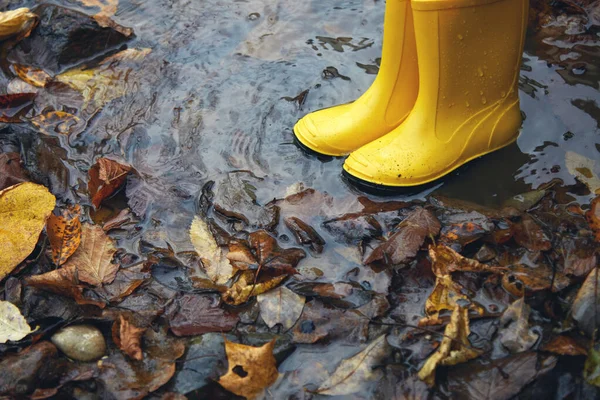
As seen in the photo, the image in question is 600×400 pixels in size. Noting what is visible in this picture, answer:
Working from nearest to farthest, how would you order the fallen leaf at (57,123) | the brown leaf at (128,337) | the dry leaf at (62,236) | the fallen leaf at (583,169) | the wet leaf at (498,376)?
1. the wet leaf at (498,376)
2. the brown leaf at (128,337)
3. the dry leaf at (62,236)
4. the fallen leaf at (583,169)
5. the fallen leaf at (57,123)

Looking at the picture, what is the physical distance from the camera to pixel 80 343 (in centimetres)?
137

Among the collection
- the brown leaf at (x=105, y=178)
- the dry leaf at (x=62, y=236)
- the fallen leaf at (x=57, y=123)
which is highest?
the fallen leaf at (x=57, y=123)

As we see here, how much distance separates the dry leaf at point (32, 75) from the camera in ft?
7.74

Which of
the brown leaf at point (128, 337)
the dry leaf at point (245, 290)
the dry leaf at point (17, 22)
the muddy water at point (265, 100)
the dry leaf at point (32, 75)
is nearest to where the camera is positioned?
the brown leaf at point (128, 337)

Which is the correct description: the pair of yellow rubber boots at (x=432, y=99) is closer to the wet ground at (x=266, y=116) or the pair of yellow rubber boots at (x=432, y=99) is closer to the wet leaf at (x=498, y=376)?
the wet ground at (x=266, y=116)

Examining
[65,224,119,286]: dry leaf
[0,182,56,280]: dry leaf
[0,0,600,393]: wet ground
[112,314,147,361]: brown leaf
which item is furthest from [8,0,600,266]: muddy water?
[112,314,147,361]: brown leaf

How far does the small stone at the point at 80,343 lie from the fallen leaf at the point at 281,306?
1.36ft

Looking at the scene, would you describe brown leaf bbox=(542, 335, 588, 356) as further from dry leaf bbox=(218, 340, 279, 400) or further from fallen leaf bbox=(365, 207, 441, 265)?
dry leaf bbox=(218, 340, 279, 400)

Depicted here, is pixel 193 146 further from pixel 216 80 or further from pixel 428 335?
pixel 428 335

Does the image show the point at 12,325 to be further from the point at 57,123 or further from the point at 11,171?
the point at 57,123

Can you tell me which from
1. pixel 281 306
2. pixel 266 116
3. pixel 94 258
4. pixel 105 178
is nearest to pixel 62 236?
pixel 94 258

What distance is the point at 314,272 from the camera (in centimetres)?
155

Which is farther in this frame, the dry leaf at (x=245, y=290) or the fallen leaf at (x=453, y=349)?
the dry leaf at (x=245, y=290)

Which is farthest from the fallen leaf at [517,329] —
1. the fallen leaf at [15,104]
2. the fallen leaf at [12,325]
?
the fallen leaf at [15,104]
